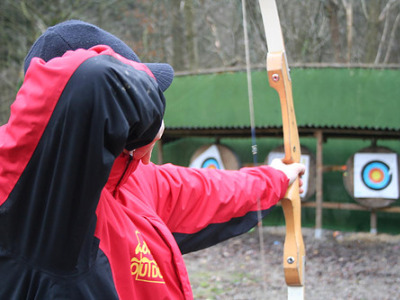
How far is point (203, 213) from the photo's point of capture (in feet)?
3.87

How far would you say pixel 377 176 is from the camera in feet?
13.8

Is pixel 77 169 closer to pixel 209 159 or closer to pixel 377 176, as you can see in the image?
pixel 377 176

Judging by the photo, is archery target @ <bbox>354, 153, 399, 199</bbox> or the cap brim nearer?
the cap brim

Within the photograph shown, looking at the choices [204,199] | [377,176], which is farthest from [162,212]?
[377,176]

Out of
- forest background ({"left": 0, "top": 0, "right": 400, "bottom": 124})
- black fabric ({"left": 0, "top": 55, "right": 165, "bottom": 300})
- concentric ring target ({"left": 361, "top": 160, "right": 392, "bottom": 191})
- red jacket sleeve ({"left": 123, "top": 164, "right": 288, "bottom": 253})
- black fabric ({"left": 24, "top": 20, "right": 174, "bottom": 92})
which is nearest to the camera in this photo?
black fabric ({"left": 0, "top": 55, "right": 165, "bottom": 300})

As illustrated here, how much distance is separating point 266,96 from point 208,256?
152cm

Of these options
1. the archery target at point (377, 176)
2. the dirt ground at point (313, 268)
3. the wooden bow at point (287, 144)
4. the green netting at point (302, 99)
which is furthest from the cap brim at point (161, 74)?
the archery target at point (377, 176)

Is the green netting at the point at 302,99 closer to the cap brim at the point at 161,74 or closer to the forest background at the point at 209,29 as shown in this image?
the forest background at the point at 209,29

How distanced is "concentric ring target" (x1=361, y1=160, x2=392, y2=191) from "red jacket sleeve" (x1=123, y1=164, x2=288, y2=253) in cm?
315

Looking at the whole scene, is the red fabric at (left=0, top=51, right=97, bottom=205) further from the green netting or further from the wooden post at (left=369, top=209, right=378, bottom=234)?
the wooden post at (left=369, top=209, right=378, bottom=234)

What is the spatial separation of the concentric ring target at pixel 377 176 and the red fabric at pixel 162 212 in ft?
10.2

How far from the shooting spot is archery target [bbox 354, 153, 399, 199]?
4.19 m

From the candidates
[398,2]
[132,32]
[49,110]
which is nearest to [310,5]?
[398,2]

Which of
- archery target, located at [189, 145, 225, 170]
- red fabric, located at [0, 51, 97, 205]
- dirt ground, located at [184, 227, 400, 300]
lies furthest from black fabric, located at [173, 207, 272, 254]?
archery target, located at [189, 145, 225, 170]
